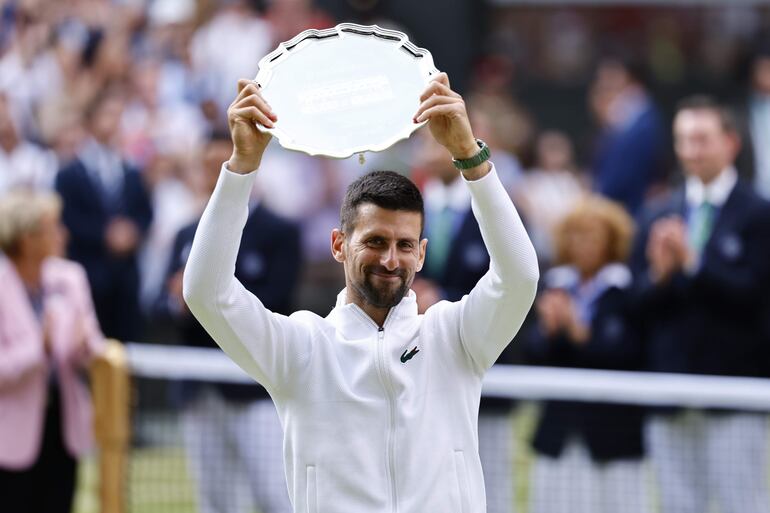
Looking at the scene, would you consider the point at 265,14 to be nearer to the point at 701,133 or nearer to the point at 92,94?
the point at 92,94

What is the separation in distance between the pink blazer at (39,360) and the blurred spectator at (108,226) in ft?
10.6

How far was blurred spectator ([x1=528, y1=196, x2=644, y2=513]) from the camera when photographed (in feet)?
24.3

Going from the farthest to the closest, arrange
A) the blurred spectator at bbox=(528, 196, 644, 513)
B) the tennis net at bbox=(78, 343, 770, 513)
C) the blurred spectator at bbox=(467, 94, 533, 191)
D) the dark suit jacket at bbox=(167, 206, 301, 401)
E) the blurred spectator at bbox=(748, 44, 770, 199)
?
the blurred spectator at bbox=(467, 94, 533, 191), the blurred spectator at bbox=(748, 44, 770, 199), the dark suit jacket at bbox=(167, 206, 301, 401), the blurred spectator at bbox=(528, 196, 644, 513), the tennis net at bbox=(78, 343, 770, 513)

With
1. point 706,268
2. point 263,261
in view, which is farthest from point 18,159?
point 706,268

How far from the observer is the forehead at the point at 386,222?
4.32 m

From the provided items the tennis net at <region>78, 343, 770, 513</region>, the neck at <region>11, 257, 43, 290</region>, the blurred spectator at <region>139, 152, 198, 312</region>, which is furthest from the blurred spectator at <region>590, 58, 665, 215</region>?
the neck at <region>11, 257, 43, 290</region>

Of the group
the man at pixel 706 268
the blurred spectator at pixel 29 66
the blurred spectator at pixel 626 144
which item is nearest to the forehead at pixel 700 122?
the man at pixel 706 268

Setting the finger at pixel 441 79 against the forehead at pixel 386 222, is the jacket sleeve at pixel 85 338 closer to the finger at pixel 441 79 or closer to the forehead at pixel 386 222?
the forehead at pixel 386 222

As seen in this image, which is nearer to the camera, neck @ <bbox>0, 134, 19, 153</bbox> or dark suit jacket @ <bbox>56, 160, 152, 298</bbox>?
dark suit jacket @ <bbox>56, 160, 152, 298</bbox>

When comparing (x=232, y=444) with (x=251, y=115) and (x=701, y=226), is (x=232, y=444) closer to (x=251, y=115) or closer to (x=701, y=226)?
(x=701, y=226)

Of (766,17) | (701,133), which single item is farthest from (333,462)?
(766,17)

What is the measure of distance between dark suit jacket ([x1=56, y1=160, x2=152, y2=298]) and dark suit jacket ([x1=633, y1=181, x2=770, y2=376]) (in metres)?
4.83

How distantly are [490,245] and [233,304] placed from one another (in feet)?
2.42

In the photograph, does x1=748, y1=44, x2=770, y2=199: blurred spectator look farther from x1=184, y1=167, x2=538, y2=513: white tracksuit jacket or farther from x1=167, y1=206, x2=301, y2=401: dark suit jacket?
x1=184, y1=167, x2=538, y2=513: white tracksuit jacket
